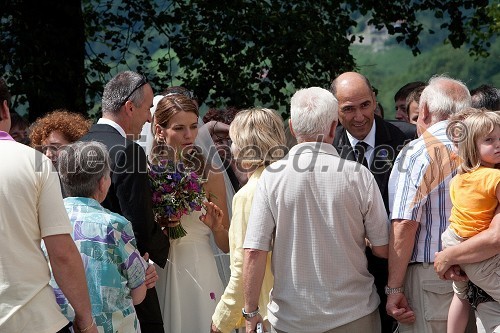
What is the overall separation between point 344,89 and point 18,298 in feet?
10.2

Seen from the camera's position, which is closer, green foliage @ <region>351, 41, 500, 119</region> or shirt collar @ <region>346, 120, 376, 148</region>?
shirt collar @ <region>346, 120, 376, 148</region>

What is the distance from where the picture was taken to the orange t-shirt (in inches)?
184

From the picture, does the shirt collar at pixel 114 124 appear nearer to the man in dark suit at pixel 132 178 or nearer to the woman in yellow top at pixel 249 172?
the man in dark suit at pixel 132 178

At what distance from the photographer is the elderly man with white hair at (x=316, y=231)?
15.9ft

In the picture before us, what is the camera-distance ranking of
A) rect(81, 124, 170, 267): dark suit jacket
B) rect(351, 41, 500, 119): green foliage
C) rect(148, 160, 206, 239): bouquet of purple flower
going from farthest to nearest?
rect(351, 41, 500, 119): green foliage, rect(148, 160, 206, 239): bouquet of purple flower, rect(81, 124, 170, 267): dark suit jacket

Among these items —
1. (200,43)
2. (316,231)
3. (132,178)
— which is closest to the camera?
(316,231)

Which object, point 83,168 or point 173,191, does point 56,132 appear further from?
point 83,168

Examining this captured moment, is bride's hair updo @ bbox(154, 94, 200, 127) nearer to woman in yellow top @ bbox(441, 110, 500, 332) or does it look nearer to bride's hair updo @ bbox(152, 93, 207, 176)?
bride's hair updo @ bbox(152, 93, 207, 176)

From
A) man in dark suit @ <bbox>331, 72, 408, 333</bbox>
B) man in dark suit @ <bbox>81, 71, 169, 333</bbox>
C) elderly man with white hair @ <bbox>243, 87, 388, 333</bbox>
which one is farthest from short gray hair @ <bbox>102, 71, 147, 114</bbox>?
man in dark suit @ <bbox>331, 72, 408, 333</bbox>

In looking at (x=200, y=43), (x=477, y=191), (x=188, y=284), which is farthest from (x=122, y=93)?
(x=200, y=43)

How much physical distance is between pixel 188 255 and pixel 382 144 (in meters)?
1.60

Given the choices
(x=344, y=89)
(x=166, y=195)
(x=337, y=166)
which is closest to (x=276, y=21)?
(x=344, y=89)

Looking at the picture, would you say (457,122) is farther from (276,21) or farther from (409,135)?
(276,21)

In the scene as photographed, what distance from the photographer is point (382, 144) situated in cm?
645
